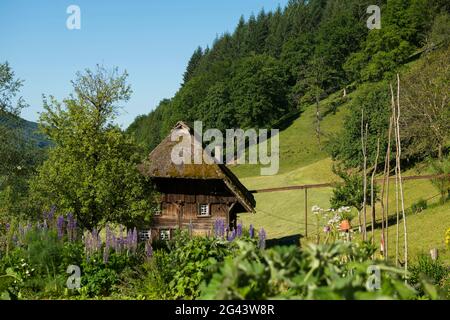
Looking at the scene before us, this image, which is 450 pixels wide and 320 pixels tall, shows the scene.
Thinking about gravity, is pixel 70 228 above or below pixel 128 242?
above

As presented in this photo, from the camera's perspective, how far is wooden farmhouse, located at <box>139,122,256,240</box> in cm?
2125

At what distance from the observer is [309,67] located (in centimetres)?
7750

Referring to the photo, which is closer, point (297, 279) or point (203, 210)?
point (297, 279)

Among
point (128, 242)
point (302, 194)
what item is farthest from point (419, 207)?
point (128, 242)

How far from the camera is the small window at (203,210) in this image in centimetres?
2314

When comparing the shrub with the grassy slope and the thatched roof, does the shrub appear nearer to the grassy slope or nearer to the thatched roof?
the grassy slope

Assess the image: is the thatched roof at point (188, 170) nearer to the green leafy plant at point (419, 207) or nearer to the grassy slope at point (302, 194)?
the grassy slope at point (302, 194)

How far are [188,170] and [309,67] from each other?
5969 cm

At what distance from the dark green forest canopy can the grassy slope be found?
17.9 feet

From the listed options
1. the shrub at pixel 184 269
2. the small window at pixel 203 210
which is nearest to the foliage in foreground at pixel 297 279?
the shrub at pixel 184 269

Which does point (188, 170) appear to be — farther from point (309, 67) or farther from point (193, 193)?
point (309, 67)

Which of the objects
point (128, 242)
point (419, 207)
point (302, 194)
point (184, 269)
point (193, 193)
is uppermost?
point (302, 194)

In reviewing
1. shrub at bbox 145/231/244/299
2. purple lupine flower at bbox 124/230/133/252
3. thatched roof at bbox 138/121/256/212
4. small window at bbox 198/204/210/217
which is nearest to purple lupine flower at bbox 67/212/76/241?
purple lupine flower at bbox 124/230/133/252
